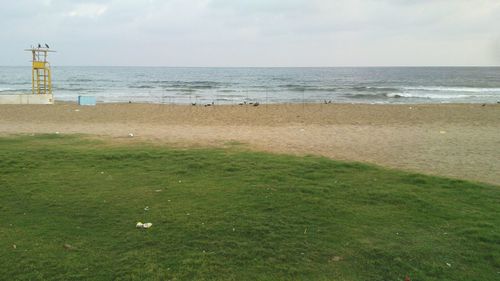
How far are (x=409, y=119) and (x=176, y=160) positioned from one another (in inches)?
482

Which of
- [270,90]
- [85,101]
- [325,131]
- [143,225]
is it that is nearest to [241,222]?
[143,225]

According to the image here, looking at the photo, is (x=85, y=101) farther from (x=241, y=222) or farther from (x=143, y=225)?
(x=241, y=222)

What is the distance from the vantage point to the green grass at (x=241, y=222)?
3764mm

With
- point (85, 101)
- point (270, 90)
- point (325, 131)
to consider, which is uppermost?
point (270, 90)

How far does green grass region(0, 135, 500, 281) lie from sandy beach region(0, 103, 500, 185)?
194 cm

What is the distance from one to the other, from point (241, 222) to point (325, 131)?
8773mm

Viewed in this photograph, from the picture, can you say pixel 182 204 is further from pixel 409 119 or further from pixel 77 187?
pixel 409 119

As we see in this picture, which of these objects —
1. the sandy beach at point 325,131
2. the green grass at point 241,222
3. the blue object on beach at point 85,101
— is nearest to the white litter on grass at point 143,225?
the green grass at point 241,222

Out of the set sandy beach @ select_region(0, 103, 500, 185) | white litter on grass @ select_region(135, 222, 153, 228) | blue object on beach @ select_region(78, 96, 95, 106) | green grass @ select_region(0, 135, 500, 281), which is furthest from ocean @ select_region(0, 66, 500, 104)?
white litter on grass @ select_region(135, 222, 153, 228)

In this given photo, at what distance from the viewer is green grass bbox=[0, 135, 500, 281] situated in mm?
3764

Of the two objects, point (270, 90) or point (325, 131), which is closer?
point (325, 131)

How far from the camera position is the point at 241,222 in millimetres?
4715

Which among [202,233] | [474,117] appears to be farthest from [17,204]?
[474,117]

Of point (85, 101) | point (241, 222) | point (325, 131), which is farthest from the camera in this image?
point (85, 101)
